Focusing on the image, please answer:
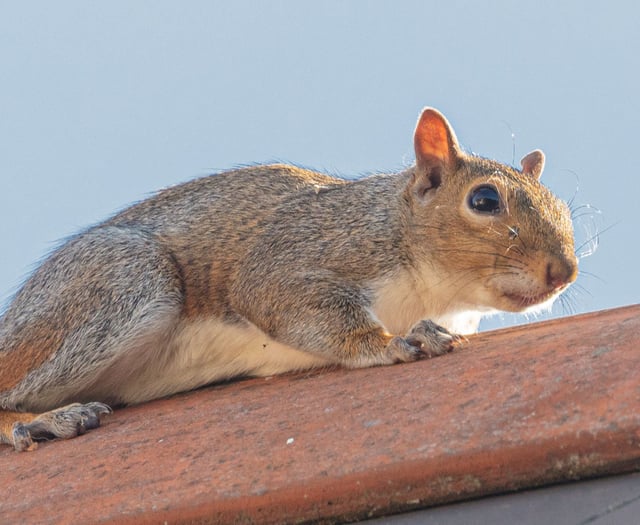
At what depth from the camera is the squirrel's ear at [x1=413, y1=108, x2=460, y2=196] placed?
4234 millimetres

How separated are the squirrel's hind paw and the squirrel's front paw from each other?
42.3 inches

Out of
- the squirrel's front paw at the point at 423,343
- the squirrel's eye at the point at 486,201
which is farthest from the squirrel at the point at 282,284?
the squirrel's front paw at the point at 423,343

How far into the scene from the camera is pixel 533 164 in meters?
4.68

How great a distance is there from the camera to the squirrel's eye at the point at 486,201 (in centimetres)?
401

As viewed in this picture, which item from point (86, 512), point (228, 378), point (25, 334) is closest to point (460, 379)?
point (86, 512)

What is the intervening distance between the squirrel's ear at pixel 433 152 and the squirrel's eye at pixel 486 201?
0.81 feet

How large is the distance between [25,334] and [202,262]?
2.49 feet

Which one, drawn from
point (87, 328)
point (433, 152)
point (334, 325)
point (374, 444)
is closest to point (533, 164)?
point (433, 152)

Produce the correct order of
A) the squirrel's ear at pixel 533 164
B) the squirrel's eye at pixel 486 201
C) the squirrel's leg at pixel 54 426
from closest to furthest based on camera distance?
the squirrel's leg at pixel 54 426 → the squirrel's eye at pixel 486 201 → the squirrel's ear at pixel 533 164

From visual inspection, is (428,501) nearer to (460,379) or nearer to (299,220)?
(460,379)

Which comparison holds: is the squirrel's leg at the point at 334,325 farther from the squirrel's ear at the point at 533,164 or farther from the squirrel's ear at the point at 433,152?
the squirrel's ear at the point at 533,164

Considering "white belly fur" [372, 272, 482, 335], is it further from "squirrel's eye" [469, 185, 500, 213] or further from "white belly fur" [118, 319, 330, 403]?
"white belly fur" [118, 319, 330, 403]

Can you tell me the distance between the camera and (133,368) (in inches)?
162

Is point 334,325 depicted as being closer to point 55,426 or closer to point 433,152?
point 433,152
